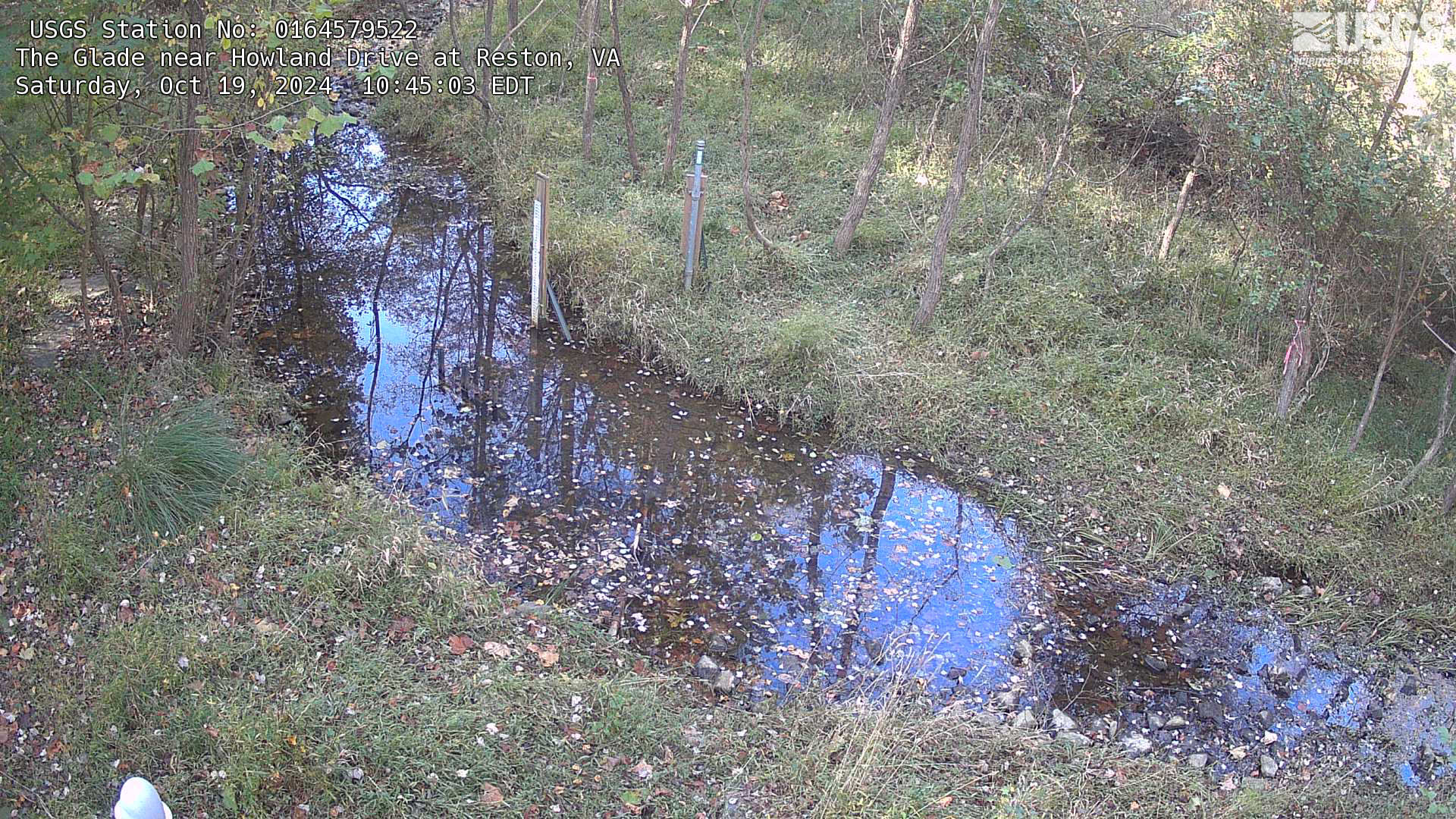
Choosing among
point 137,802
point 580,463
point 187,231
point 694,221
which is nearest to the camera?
point 137,802

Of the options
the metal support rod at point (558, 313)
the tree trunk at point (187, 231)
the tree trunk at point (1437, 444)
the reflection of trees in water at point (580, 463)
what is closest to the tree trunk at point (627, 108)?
the reflection of trees in water at point (580, 463)

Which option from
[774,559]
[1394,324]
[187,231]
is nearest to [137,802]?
[774,559]

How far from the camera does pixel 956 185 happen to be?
23.6ft

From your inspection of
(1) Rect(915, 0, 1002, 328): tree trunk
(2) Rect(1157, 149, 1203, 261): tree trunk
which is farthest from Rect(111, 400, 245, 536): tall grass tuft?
(2) Rect(1157, 149, 1203, 261): tree trunk

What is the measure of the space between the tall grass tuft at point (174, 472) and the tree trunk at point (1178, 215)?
6851mm

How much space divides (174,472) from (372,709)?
183 cm

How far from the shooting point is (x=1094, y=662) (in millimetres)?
4949

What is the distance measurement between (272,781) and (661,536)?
2.43m

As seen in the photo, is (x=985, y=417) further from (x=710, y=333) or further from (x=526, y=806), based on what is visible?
(x=526, y=806)

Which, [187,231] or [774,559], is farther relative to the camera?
[187,231]

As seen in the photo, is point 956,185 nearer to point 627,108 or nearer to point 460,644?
point 627,108

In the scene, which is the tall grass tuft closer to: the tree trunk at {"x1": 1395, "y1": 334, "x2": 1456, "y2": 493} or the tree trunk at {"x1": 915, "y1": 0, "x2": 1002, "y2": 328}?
the tree trunk at {"x1": 915, "y1": 0, "x2": 1002, "y2": 328}

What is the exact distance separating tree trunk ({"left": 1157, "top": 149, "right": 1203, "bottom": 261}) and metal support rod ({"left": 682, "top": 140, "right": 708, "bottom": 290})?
3697 mm

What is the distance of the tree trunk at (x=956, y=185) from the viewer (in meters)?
6.73
